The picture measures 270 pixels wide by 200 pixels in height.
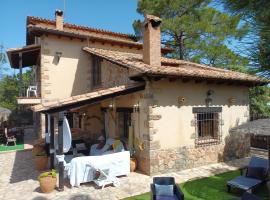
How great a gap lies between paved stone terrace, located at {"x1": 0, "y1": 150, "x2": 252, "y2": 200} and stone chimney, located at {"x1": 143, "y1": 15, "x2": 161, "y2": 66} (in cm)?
498

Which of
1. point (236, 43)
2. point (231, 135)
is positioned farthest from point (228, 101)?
point (236, 43)

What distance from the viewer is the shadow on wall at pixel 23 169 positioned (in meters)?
10.2

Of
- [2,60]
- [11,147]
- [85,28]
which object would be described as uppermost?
[2,60]

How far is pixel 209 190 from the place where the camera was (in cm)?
842

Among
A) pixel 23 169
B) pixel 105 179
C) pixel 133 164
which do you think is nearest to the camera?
pixel 105 179

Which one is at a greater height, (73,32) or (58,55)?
(73,32)

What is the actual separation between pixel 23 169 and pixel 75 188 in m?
4.10

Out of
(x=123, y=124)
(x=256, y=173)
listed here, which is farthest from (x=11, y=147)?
(x=256, y=173)

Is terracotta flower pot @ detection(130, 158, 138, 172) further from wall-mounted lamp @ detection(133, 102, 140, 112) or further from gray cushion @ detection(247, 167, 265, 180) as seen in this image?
gray cushion @ detection(247, 167, 265, 180)

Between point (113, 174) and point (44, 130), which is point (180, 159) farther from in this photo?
point (44, 130)

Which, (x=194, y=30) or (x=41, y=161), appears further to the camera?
(x=194, y=30)

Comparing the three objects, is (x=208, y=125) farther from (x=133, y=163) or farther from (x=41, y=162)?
(x=41, y=162)

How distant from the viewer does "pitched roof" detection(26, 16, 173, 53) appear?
1398 centimetres

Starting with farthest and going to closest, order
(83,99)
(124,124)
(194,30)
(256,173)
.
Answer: (194,30) < (124,124) < (83,99) < (256,173)
